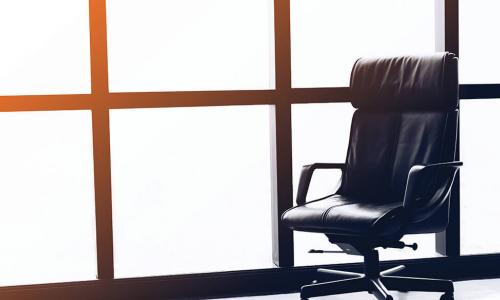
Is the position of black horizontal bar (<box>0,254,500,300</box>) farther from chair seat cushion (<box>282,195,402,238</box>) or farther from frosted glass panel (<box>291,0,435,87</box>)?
frosted glass panel (<box>291,0,435,87</box>)

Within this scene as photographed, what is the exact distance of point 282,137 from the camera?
3.49 m

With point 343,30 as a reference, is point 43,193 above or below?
below

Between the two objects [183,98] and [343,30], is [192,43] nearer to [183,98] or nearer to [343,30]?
[343,30]

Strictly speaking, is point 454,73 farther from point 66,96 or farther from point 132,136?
point 132,136

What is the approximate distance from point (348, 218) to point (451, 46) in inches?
53.0

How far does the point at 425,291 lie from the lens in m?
3.07

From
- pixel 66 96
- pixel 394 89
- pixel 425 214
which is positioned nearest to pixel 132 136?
pixel 66 96

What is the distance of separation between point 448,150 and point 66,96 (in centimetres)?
185

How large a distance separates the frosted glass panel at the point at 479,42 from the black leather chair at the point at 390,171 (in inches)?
51.2

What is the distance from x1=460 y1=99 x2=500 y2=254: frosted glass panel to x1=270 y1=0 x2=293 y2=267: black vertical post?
1451mm

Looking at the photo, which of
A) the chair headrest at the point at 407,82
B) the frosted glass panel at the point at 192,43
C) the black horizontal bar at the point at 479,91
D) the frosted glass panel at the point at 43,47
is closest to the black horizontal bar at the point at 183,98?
the black horizontal bar at the point at 479,91

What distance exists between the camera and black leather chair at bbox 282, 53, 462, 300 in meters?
2.86

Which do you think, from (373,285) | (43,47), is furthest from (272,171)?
(43,47)

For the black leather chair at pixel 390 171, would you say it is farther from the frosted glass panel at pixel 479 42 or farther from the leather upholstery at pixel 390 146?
the frosted glass panel at pixel 479 42
